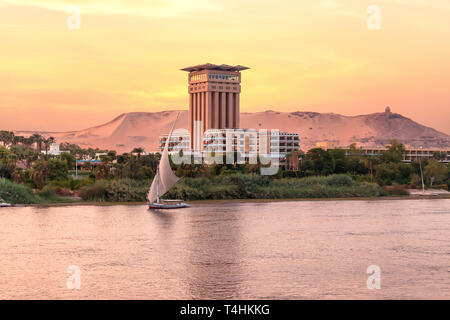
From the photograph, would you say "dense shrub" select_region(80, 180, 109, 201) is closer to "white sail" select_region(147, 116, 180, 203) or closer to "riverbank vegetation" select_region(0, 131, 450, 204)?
"riverbank vegetation" select_region(0, 131, 450, 204)

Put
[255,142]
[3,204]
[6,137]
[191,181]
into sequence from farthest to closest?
1. [255,142]
2. [6,137]
3. [191,181]
4. [3,204]

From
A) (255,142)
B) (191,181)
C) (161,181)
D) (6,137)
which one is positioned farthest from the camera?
(255,142)

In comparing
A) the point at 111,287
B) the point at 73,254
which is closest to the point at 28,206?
the point at 73,254

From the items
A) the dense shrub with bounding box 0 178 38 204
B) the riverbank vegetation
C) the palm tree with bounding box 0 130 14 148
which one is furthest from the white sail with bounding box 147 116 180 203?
the palm tree with bounding box 0 130 14 148

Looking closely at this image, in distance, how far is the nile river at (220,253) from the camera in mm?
25688

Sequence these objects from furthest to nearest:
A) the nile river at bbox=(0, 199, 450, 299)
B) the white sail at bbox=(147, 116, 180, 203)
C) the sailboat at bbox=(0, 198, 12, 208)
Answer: the white sail at bbox=(147, 116, 180, 203) → the sailboat at bbox=(0, 198, 12, 208) → the nile river at bbox=(0, 199, 450, 299)

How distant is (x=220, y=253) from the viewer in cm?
3462

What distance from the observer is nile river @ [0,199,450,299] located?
84.3 feet

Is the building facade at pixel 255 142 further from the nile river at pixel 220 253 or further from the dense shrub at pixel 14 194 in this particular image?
the nile river at pixel 220 253

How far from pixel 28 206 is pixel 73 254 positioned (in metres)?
28.4

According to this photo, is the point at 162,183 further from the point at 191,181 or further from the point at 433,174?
the point at 433,174

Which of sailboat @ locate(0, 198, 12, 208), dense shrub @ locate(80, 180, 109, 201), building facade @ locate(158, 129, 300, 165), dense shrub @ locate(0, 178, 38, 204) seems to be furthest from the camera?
building facade @ locate(158, 129, 300, 165)

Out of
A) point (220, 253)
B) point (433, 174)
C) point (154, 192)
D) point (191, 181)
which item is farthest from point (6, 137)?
point (220, 253)
